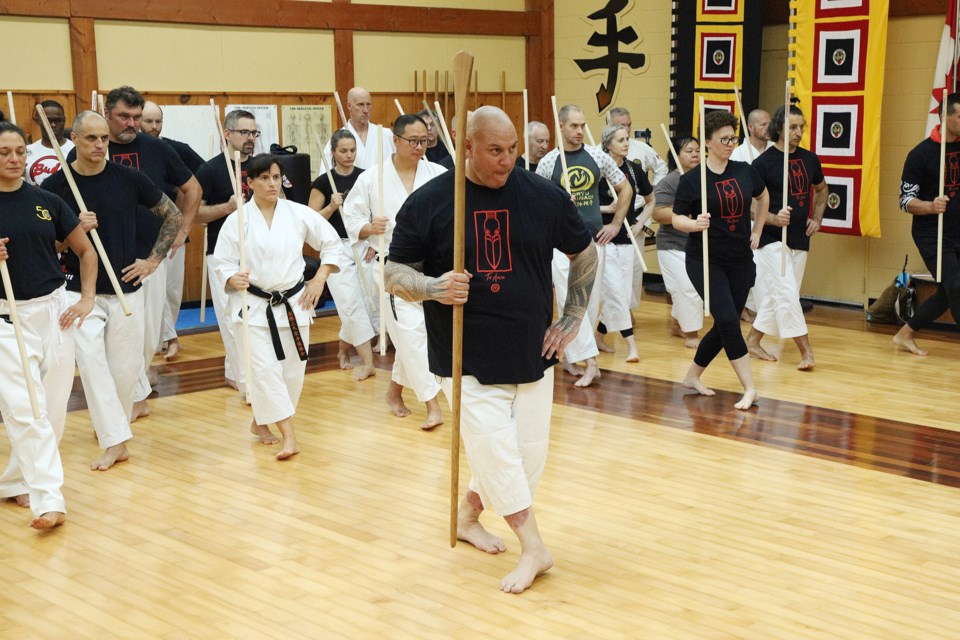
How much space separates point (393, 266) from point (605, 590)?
1.41 meters

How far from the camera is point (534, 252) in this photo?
3.90 meters

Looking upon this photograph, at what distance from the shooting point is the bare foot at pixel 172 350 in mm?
8352

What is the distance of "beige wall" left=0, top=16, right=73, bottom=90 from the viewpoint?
9.23 metres

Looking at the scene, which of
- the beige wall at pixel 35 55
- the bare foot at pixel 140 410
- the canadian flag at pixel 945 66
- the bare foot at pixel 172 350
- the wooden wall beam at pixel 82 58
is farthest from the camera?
the wooden wall beam at pixel 82 58

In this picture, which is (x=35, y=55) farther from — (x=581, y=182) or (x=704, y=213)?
(x=704, y=213)

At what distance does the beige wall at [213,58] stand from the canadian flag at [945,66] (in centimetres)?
583

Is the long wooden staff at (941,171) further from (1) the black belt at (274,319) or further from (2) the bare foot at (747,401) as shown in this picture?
(1) the black belt at (274,319)

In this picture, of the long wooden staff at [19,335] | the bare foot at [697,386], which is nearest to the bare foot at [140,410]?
the long wooden staff at [19,335]

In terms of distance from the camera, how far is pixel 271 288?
581 cm

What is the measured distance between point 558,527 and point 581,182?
3119mm

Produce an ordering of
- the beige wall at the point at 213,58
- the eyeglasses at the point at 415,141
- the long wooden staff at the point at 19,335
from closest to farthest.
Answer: the long wooden staff at the point at 19,335 → the eyeglasses at the point at 415,141 → the beige wall at the point at 213,58

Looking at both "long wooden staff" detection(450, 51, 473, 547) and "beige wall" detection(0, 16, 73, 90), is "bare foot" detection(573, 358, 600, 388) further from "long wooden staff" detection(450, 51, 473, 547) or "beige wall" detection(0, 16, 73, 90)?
"beige wall" detection(0, 16, 73, 90)

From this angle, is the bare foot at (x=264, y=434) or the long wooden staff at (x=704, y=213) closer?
the bare foot at (x=264, y=434)

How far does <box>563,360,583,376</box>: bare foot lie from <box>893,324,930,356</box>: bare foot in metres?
2.51
